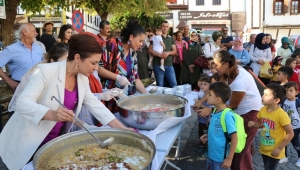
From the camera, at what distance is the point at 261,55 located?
6090mm

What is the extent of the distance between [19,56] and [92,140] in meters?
2.51

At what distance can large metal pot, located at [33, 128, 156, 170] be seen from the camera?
5.09ft

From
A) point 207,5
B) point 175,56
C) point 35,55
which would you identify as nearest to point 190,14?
point 207,5

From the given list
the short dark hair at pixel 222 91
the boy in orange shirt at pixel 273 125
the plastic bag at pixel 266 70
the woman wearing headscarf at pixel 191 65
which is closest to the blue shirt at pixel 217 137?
the short dark hair at pixel 222 91

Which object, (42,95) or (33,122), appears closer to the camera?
(33,122)

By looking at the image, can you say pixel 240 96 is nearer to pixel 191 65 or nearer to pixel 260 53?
pixel 191 65

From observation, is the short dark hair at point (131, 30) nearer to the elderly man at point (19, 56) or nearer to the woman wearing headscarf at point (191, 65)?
the elderly man at point (19, 56)

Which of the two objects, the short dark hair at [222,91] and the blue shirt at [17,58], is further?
the blue shirt at [17,58]

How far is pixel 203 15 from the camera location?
2888 centimetres

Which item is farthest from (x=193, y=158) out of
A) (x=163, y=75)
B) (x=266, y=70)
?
(x=266, y=70)

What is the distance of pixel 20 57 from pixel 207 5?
2756cm

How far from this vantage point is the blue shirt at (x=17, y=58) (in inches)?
146

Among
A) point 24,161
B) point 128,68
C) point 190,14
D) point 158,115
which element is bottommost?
point 24,161

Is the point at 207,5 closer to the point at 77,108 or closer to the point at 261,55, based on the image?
the point at 261,55
